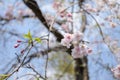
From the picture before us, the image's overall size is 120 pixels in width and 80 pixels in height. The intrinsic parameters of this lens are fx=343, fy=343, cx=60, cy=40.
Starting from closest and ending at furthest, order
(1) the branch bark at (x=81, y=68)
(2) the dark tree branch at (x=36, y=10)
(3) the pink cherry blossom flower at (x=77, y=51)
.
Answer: (3) the pink cherry blossom flower at (x=77, y=51) → (2) the dark tree branch at (x=36, y=10) → (1) the branch bark at (x=81, y=68)

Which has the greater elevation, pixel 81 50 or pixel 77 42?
pixel 77 42

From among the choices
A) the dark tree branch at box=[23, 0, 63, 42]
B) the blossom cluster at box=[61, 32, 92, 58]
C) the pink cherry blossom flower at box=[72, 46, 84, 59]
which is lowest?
the dark tree branch at box=[23, 0, 63, 42]

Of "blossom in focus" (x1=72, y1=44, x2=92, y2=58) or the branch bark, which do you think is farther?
the branch bark

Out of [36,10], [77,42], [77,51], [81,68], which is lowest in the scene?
[81,68]

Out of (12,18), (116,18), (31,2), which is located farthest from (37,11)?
(116,18)

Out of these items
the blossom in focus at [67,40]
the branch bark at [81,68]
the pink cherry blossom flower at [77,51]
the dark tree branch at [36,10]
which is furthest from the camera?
the branch bark at [81,68]

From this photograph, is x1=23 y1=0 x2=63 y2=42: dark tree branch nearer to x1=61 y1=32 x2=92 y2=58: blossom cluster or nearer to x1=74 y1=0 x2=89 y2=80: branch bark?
x1=74 y1=0 x2=89 y2=80: branch bark

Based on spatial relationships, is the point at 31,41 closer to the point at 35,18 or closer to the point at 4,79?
the point at 4,79

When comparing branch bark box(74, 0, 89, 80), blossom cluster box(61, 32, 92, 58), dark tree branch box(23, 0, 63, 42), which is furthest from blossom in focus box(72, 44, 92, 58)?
branch bark box(74, 0, 89, 80)

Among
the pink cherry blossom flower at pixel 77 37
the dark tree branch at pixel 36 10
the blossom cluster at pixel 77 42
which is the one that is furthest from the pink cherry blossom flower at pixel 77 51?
the dark tree branch at pixel 36 10

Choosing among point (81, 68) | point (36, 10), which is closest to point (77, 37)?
point (36, 10)

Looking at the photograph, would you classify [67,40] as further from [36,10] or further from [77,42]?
[36,10]

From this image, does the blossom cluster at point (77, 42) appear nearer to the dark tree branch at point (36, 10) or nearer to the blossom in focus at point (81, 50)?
the blossom in focus at point (81, 50)

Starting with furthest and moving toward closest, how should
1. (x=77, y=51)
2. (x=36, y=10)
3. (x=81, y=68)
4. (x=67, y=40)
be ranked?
(x=81, y=68)
(x=36, y=10)
(x=77, y=51)
(x=67, y=40)
